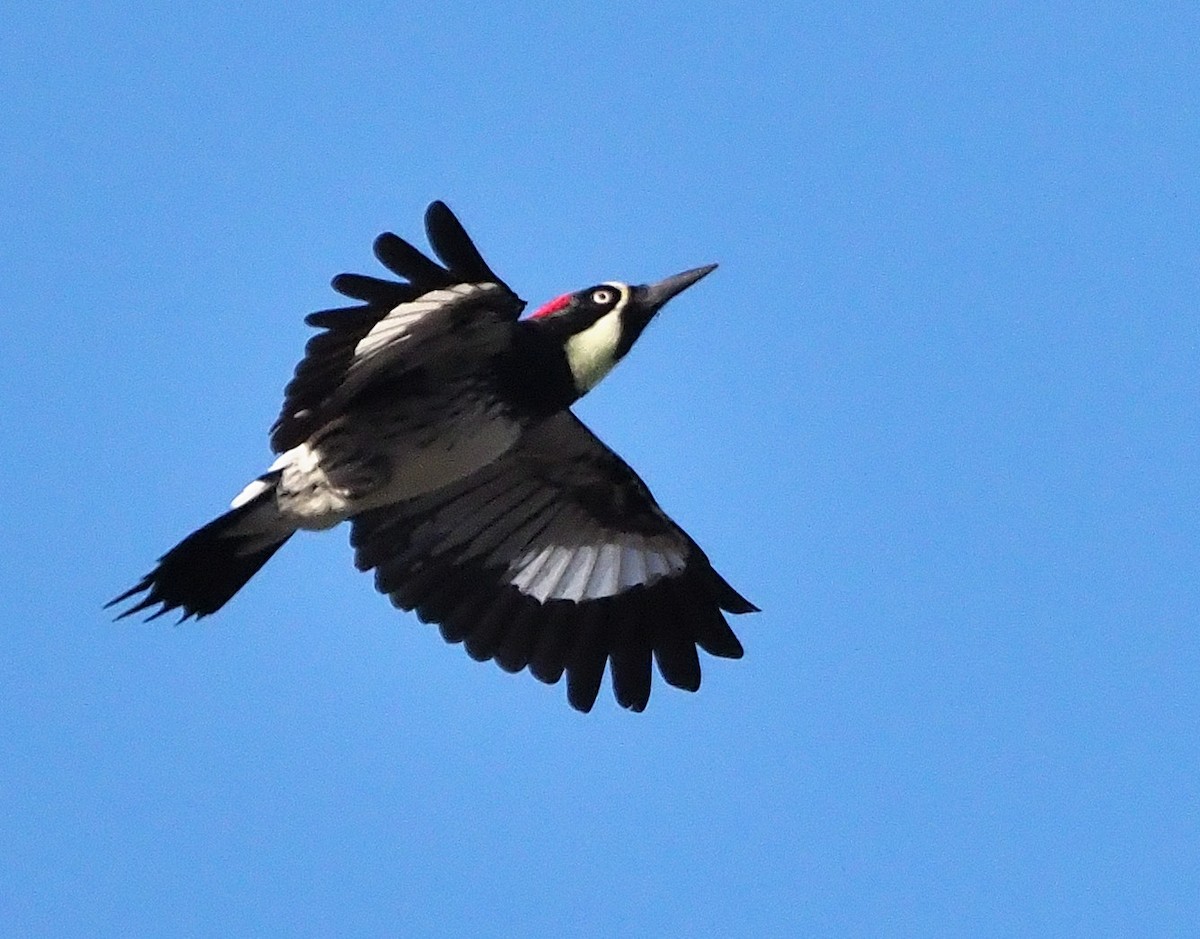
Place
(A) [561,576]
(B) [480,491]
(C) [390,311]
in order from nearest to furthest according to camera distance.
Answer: (C) [390,311] < (B) [480,491] < (A) [561,576]

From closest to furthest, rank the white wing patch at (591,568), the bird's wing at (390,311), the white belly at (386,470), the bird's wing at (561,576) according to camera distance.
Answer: the bird's wing at (390,311)
the white belly at (386,470)
the bird's wing at (561,576)
the white wing patch at (591,568)

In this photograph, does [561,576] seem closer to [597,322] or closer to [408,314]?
[597,322]

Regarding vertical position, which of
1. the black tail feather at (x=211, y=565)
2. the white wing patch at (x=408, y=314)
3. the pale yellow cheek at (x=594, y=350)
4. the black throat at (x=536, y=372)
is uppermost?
the pale yellow cheek at (x=594, y=350)

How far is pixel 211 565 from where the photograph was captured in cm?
827

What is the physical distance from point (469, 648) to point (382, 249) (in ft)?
8.68

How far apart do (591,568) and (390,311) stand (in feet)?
7.99

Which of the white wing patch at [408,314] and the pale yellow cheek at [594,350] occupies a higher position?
the pale yellow cheek at [594,350]

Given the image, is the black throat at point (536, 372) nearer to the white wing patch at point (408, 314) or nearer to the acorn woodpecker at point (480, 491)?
the acorn woodpecker at point (480, 491)

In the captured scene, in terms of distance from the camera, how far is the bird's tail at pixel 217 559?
26.7ft

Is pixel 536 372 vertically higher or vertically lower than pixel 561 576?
higher

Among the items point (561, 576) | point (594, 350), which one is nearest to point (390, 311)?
point (594, 350)

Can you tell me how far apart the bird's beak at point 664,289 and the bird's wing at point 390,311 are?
3.21 feet

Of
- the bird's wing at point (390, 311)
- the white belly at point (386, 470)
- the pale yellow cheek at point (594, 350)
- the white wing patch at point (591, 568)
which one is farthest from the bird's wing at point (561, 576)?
the bird's wing at point (390, 311)

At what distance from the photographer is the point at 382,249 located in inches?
279
